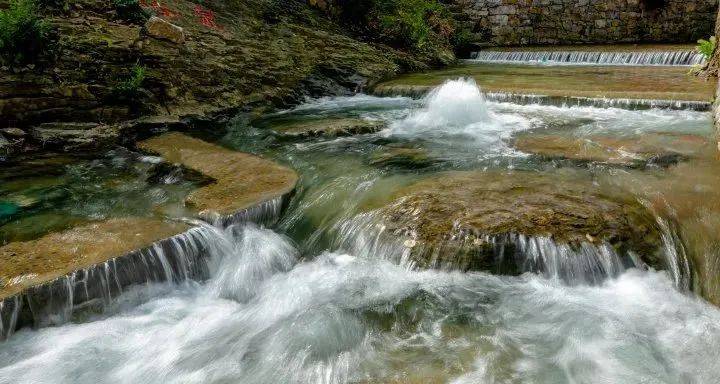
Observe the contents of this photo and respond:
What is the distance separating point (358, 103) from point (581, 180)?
5634 mm

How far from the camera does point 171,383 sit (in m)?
2.96

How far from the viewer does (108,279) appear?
11.6ft

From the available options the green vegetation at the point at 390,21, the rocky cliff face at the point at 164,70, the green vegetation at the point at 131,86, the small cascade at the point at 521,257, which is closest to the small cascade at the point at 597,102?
the rocky cliff face at the point at 164,70

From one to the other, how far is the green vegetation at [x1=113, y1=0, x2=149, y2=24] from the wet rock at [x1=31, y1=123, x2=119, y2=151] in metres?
2.70

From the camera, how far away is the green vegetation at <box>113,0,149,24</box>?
27.0 ft

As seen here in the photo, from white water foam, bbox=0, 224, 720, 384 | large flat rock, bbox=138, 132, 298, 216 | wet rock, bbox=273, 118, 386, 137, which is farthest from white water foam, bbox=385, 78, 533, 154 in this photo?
white water foam, bbox=0, 224, 720, 384

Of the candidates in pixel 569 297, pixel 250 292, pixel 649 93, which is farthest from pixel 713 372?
pixel 649 93

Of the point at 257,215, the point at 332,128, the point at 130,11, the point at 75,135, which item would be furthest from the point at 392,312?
the point at 130,11

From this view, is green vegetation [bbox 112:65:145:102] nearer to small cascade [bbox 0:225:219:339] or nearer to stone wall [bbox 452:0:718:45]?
small cascade [bbox 0:225:219:339]

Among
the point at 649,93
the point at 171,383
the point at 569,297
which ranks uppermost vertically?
the point at 649,93

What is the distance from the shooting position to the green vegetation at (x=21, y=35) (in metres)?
6.05

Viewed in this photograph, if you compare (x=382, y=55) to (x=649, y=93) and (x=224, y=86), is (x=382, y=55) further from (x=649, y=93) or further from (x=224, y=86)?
(x=649, y=93)

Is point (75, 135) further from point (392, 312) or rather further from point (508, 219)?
point (508, 219)

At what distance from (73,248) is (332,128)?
4.07m
